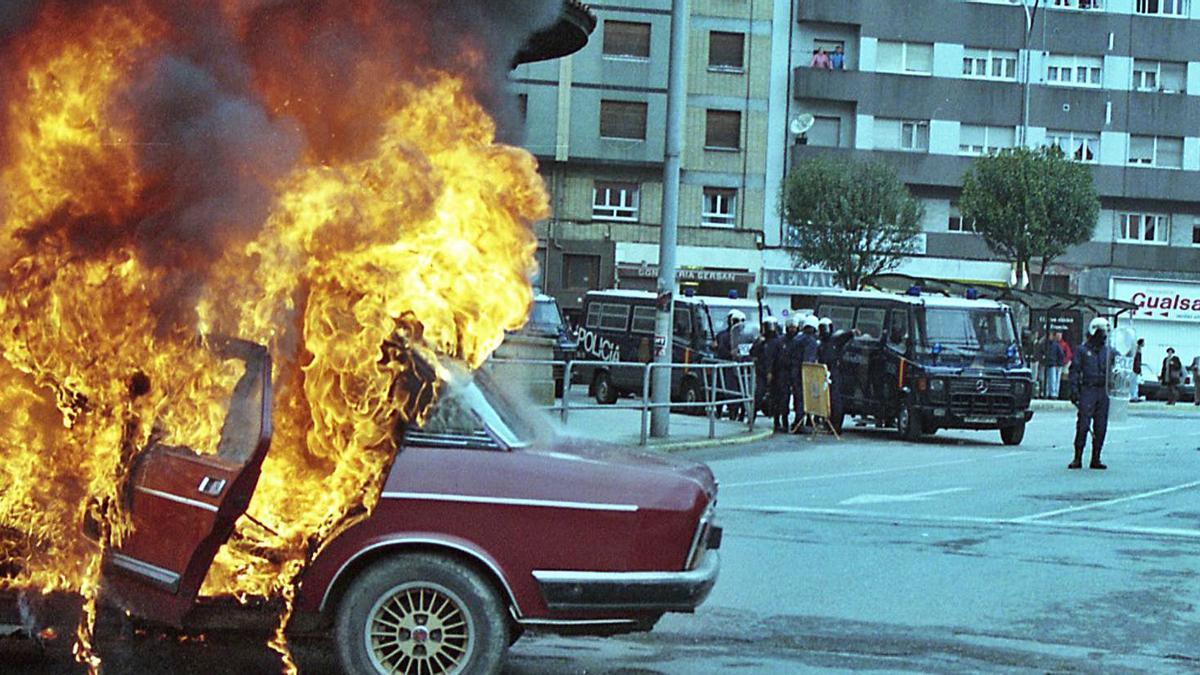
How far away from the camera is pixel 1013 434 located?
23.9 metres

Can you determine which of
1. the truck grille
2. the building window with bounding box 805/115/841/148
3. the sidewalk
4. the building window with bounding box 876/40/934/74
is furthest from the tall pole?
the building window with bounding box 876/40/934/74

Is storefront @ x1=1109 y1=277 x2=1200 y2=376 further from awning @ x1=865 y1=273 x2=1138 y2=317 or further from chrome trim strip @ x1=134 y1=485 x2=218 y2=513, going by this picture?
chrome trim strip @ x1=134 y1=485 x2=218 y2=513

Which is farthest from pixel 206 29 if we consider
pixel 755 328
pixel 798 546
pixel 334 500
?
pixel 755 328

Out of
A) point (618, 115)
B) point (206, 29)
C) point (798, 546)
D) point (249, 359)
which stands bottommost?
point (798, 546)

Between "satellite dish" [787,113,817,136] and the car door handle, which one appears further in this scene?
"satellite dish" [787,113,817,136]

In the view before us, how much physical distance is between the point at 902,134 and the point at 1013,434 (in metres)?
30.8

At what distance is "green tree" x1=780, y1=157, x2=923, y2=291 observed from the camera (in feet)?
157

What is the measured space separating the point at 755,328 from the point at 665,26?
24.2 meters

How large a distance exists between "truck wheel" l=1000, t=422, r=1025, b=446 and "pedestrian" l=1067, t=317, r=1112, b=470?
14.2 feet

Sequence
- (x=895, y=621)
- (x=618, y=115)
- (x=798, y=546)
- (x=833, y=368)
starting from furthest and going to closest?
1. (x=618, y=115)
2. (x=833, y=368)
3. (x=798, y=546)
4. (x=895, y=621)

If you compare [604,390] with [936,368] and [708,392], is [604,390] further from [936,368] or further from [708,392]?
[936,368]

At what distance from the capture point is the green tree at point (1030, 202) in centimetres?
4816

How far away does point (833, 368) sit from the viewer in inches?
976

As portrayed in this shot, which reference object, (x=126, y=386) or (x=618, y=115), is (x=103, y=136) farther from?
(x=618, y=115)
